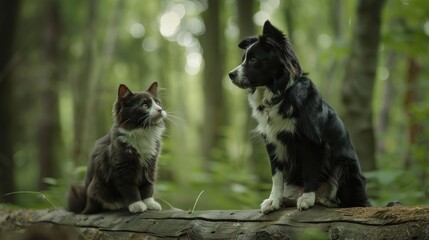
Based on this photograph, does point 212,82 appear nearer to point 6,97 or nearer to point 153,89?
point 6,97

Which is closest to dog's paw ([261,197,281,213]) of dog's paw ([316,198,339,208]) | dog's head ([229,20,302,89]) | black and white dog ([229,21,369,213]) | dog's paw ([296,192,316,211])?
black and white dog ([229,21,369,213])

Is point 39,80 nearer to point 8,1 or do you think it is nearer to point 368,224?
point 8,1

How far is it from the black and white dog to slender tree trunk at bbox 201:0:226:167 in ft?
28.1

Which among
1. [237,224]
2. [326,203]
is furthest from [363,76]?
[237,224]

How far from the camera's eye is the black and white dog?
14.2ft

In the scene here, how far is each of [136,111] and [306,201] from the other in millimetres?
2163

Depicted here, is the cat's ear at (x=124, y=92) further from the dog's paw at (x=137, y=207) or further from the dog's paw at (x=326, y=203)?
the dog's paw at (x=326, y=203)

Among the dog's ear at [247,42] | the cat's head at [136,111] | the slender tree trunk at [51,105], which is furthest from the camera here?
the slender tree trunk at [51,105]

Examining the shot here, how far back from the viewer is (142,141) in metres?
5.48

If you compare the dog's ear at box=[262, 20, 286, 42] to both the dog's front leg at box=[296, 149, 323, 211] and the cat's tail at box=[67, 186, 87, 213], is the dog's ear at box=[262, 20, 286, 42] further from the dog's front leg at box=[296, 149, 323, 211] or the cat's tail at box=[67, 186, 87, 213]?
the cat's tail at box=[67, 186, 87, 213]

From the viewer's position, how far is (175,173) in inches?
591

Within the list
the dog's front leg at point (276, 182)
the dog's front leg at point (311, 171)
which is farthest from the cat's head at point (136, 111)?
the dog's front leg at point (311, 171)

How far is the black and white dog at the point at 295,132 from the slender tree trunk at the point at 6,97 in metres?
6.44

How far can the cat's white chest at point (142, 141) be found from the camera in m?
5.41
